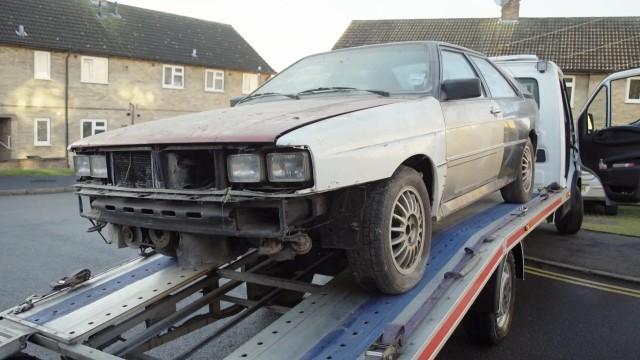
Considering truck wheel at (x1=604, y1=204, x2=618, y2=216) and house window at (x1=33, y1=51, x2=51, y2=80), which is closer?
truck wheel at (x1=604, y1=204, x2=618, y2=216)

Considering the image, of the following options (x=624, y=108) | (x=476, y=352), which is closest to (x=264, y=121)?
(x=476, y=352)

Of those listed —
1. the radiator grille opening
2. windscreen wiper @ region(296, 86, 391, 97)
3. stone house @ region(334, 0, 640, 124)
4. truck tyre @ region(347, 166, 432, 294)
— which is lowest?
truck tyre @ region(347, 166, 432, 294)

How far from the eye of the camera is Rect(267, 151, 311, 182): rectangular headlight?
7.88ft

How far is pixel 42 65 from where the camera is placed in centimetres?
2398

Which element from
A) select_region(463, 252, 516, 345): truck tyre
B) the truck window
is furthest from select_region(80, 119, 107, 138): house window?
select_region(463, 252, 516, 345): truck tyre

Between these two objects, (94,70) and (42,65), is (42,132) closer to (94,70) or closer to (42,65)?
(42,65)

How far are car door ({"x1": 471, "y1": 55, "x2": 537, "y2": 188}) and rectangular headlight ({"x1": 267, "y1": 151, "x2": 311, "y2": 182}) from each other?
267 centimetres

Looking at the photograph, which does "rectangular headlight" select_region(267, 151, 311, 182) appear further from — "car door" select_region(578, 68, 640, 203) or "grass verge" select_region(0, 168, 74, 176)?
"grass verge" select_region(0, 168, 74, 176)

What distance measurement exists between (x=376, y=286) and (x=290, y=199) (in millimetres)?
807

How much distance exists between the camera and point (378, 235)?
2.78 m

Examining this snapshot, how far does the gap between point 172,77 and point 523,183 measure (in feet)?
84.0

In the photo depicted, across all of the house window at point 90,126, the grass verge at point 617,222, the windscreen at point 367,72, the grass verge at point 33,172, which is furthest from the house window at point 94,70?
the windscreen at point 367,72

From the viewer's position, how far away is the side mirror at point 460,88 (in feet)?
11.8

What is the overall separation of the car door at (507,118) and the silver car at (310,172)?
2.78 ft
